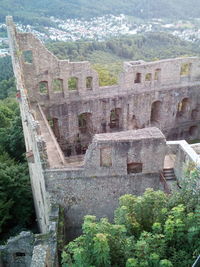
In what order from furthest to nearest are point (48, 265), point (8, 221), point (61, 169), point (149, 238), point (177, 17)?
point (177, 17), point (8, 221), point (61, 169), point (48, 265), point (149, 238)

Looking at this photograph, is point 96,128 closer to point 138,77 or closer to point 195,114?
point 138,77

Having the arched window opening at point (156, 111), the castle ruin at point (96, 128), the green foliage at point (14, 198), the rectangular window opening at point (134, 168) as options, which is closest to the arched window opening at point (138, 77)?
the castle ruin at point (96, 128)

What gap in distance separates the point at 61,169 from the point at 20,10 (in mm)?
79044

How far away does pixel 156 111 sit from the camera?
1016 inches

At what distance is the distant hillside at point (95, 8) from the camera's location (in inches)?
3236

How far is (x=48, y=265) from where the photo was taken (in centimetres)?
1098

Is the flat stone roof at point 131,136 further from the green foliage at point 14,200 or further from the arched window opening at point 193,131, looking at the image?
the arched window opening at point 193,131

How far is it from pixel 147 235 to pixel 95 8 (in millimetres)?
96134

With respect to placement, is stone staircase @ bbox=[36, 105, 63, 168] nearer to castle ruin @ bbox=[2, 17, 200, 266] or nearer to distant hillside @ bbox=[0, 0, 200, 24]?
castle ruin @ bbox=[2, 17, 200, 266]

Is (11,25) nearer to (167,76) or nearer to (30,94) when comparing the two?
(30,94)

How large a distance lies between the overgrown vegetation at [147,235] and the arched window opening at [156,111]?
52.7 feet

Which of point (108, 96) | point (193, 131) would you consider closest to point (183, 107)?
point (193, 131)

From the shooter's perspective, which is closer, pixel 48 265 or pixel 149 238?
pixel 149 238

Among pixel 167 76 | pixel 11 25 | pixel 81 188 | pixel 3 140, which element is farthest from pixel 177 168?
pixel 3 140
